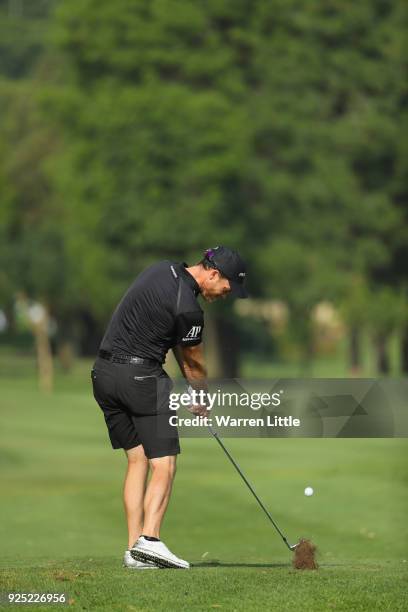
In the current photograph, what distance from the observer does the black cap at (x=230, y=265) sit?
963 cm

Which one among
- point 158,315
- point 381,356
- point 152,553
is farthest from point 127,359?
point 381,356

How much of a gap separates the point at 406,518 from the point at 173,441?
9.76 metres

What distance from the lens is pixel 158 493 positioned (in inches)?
387

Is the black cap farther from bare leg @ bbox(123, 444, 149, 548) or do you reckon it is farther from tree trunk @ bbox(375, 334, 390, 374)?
tree trunk @ bbox(375, 334, 390, 374)

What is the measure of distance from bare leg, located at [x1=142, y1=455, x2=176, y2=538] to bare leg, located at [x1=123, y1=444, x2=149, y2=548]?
15 cm

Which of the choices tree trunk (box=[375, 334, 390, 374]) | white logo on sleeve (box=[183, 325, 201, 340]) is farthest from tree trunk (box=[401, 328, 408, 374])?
white logo on sleeve (box=[183, 325, 201, 340])

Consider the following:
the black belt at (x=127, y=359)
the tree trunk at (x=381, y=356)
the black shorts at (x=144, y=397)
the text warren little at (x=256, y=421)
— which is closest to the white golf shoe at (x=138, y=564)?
the black shorts at (x=144, y=397)

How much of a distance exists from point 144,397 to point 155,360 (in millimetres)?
245

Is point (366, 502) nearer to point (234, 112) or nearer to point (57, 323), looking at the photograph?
point (234, 112)

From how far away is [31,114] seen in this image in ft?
282

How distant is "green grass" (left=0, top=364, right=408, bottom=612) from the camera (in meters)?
8.51

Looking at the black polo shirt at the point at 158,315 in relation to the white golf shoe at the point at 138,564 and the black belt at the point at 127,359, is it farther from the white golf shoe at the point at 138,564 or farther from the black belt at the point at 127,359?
the white golf shoe at the point at 138,564

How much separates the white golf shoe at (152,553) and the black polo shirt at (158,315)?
1162mm

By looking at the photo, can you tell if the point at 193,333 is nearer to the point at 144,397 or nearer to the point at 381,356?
the point at 144,397
